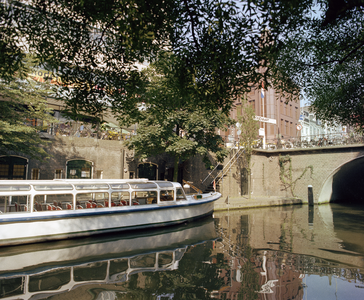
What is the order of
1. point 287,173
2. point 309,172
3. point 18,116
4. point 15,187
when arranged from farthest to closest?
1. point 287,173
2. point 309,172
3. point 18,116
4. point 15,187

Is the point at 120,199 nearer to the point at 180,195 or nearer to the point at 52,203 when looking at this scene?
the point at 52,203

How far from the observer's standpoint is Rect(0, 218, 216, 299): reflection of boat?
655 cm

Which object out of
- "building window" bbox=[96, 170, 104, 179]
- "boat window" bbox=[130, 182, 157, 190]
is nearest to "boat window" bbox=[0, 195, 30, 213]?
"boat window" bbox=[130, 182, 157, 190]

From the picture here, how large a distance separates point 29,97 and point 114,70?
426 inches

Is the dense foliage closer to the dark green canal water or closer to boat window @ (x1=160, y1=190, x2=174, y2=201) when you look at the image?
the dark green canal water

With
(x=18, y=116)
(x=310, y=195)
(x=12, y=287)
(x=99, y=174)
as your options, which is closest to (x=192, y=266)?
(x=12, y=287)

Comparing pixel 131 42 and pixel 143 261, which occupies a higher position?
pixel 131 42

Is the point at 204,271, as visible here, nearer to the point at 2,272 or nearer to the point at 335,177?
the point at 2,272

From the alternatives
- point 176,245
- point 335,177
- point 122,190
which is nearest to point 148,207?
point 122,190

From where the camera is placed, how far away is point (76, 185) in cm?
1175

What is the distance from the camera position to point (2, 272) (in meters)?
7.42

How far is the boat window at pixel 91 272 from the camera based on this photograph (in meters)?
→ 6.93

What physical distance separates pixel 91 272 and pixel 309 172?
24277mm

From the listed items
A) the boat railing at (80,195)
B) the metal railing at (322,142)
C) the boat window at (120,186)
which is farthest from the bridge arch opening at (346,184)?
the boat window at (120,186)
